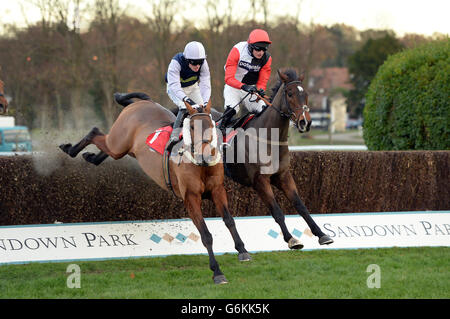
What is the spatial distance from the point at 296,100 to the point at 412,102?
19.6 ft

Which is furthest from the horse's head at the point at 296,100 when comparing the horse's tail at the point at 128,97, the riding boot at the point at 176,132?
the horse's tail at the point at 128,97

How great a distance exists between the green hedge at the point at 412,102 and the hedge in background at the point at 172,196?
71.5 inches

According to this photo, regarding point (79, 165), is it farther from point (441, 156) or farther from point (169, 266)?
point (441, 156)

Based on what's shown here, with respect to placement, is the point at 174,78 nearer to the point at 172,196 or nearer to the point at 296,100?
the point at 296,100

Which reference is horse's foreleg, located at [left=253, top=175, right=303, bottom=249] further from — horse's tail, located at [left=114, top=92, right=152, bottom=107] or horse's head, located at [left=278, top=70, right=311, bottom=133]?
horse's tail, located at [left=114, top=92, right=152, bottom=107]

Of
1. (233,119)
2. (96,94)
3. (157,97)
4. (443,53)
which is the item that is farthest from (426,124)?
(96,94)

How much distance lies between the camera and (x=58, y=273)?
21.5ft

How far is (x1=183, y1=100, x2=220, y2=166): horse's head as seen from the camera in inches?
206

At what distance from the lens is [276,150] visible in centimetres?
626

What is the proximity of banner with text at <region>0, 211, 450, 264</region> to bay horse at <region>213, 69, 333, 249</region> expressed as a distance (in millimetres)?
1166

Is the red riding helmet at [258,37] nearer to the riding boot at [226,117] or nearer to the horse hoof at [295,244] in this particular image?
the riding boot at [226,117]

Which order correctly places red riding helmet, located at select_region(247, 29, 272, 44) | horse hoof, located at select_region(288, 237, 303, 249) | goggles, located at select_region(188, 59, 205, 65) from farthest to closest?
red riding helmet, located at select_region(247, 29, 272, 44) → goggles, located at select_region(188, 59, 205, 65) → horse hoof, located at select_region(288, 237, 303, 249)

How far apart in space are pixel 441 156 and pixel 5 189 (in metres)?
6.44

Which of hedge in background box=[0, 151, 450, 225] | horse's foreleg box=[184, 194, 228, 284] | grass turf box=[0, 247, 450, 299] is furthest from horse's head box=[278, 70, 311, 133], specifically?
hedge in background box=[0, 151, 450, 225]
